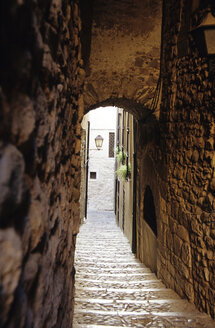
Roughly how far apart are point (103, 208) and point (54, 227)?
17.7 meters

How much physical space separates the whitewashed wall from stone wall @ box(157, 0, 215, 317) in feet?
46.0

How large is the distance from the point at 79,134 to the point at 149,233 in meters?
3.70

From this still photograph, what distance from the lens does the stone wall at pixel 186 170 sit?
301cm

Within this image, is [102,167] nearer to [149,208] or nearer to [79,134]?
[149,208]

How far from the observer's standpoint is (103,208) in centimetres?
1897

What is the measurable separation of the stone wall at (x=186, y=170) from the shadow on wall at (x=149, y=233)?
0.61 meters

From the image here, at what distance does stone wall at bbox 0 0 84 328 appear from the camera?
78cm

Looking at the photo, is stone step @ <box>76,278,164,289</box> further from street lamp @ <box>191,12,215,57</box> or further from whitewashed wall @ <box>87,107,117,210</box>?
whitewashed wall @ <box>87,107,117,210</box>

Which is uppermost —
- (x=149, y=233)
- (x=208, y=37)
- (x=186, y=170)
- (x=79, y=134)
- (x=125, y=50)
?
(x=125, y=50)

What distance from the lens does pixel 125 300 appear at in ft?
11.3

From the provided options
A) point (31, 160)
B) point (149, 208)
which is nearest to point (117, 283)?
point (149, 208)

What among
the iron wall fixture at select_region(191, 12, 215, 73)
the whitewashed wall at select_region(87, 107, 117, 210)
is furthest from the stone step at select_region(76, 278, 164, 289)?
the whitewashed wall at select_region(87, 107, 117, 210)

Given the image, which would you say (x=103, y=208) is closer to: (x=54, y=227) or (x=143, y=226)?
(x=143, y=226)

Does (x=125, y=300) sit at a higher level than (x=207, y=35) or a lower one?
lower
